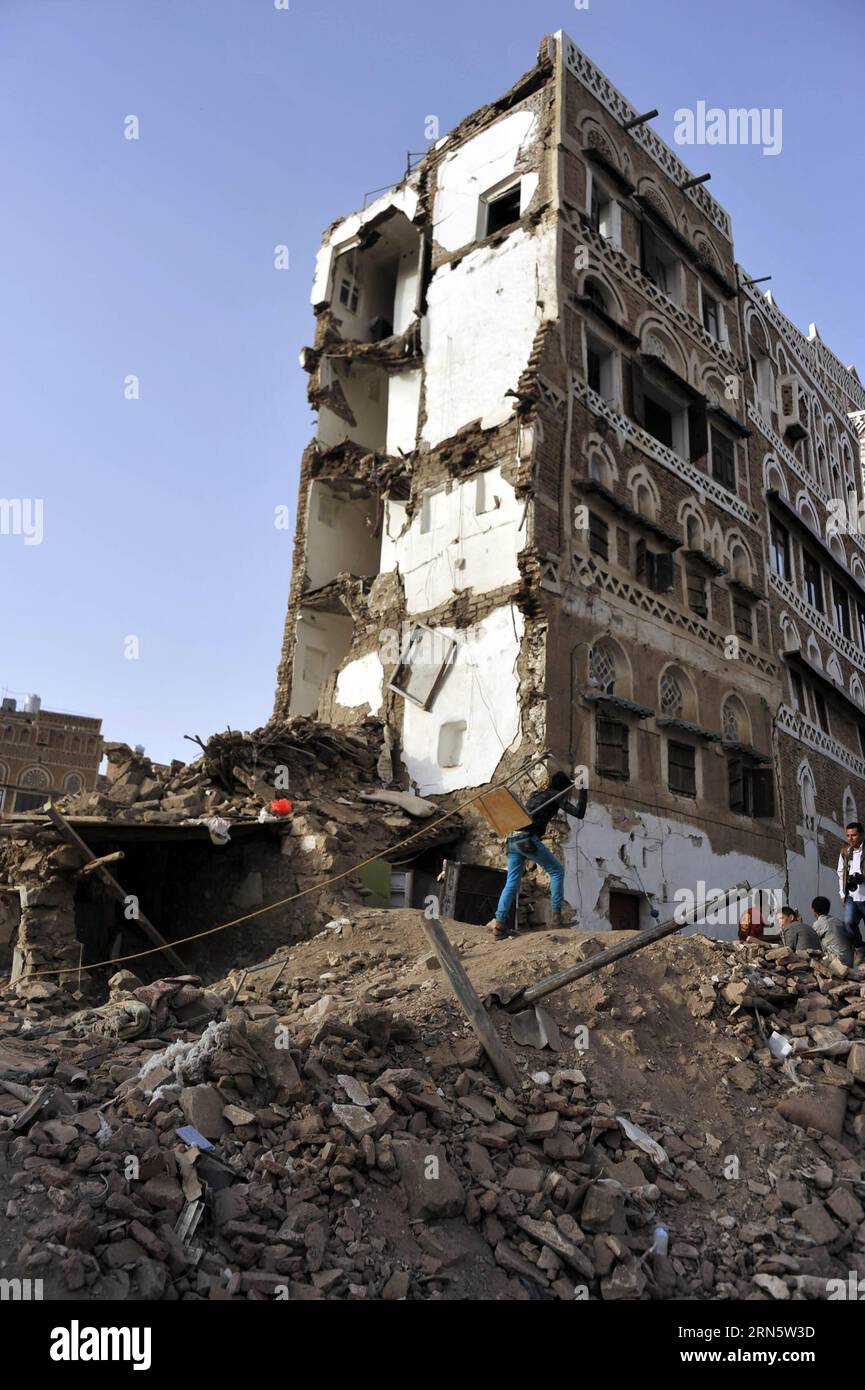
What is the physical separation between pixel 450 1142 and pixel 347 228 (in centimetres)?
2338

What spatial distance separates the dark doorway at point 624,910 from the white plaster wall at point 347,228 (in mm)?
16291

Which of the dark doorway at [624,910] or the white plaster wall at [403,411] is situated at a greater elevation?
the white plaster wall at [403,411]

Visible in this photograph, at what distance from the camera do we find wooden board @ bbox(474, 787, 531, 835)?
30.7 ft

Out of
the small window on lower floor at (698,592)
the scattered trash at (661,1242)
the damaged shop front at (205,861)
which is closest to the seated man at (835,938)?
the scattered trash at (661,1242)

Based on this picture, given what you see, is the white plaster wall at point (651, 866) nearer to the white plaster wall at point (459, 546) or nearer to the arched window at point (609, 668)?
the arched window at point (609, 668)

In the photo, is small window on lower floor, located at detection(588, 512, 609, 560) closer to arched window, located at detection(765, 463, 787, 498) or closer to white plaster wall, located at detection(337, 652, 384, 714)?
white plaster wall, located at detection(337, 652, 384, 714)

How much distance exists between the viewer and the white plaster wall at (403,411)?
21297mm

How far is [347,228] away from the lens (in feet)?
79.7

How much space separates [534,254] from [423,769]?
11.0 metres

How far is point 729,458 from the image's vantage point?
23.9 metres

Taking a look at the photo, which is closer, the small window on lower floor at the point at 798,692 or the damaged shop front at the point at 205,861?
the damaged shop front at the point at 205,861

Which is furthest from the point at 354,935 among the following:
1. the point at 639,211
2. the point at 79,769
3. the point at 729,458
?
the point at 79,769

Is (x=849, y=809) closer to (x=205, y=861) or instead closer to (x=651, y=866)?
(x=651, y=866)

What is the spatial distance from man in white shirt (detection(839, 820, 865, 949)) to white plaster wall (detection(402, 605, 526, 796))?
698 cm
